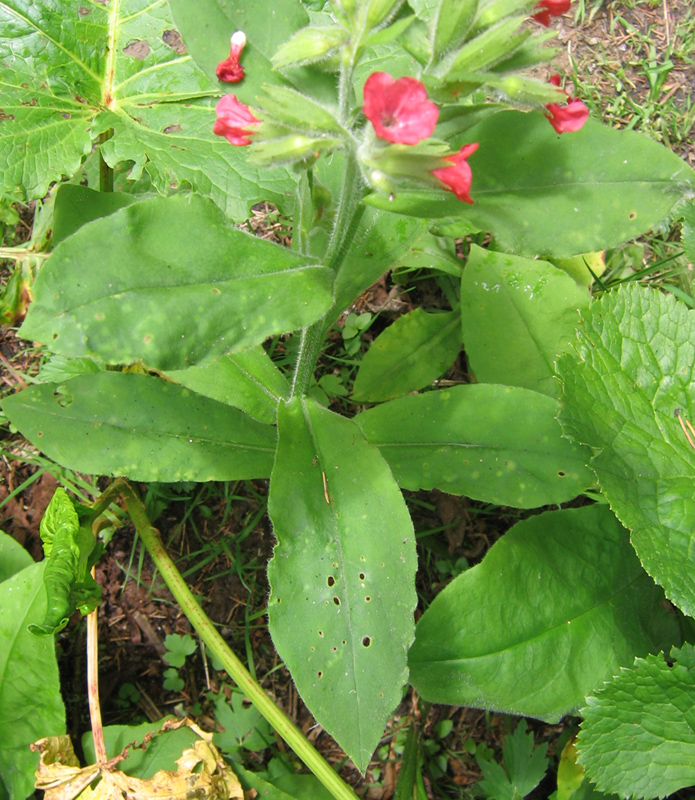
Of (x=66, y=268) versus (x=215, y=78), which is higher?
(x=215, y=78)

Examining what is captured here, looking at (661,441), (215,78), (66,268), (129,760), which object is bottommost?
(129,760)

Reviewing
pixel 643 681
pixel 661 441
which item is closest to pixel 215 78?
pixel 661 441

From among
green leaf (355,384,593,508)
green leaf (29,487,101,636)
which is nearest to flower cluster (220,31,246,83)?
green leaf (355,384,593,508)

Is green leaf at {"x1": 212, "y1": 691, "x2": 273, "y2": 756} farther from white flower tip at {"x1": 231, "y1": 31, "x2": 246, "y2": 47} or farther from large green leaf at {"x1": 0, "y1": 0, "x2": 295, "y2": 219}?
white flower tip at {"x1": 231, "y1": 31, "x2": 246, "y2": 47}

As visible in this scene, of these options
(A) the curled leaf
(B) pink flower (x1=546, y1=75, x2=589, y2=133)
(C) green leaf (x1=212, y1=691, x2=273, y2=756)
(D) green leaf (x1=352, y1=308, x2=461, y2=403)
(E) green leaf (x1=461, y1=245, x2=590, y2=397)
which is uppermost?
(B) pink flower (x1=546, y1=75, x2=589, y2=133)

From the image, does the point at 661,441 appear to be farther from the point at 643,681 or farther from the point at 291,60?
the point at 291,60

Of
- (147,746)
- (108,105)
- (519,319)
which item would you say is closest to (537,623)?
(519,319)

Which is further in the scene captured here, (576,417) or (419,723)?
(419,723)
